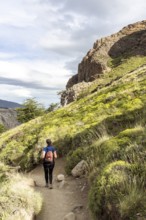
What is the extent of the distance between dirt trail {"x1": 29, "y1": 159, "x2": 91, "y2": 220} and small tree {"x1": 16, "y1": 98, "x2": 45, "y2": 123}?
57.2m

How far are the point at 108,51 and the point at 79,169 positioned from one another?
7569 centimetres

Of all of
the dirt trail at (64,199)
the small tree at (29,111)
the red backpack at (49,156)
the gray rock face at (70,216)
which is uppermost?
the small tree at (29,111)

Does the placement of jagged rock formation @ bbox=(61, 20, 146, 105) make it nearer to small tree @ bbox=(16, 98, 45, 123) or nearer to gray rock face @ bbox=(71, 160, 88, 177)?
small tree @ bbox=(16, 98, 45, 123)

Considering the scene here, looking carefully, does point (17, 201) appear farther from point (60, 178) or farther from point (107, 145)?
point (60, 178)

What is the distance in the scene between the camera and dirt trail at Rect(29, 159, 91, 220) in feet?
41.8

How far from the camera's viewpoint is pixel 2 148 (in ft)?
82.0

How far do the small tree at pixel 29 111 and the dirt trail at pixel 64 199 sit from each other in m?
57.2

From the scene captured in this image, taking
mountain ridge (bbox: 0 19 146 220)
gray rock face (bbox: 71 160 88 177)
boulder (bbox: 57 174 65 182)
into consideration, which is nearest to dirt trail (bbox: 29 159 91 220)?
boulder (bbox: 57 174 65 182)

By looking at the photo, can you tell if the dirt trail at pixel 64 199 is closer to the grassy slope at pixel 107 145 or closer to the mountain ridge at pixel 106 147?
the mountain ridge at pixel 106 147

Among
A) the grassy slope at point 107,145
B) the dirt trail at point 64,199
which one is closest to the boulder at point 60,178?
the dirt trail at point 64,199

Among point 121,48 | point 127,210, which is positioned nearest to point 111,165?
point 127,210

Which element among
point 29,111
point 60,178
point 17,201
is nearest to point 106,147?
point 60,178

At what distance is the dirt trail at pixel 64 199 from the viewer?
1273cm

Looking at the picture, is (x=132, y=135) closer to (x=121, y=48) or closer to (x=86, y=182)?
(x=86, y=182)
